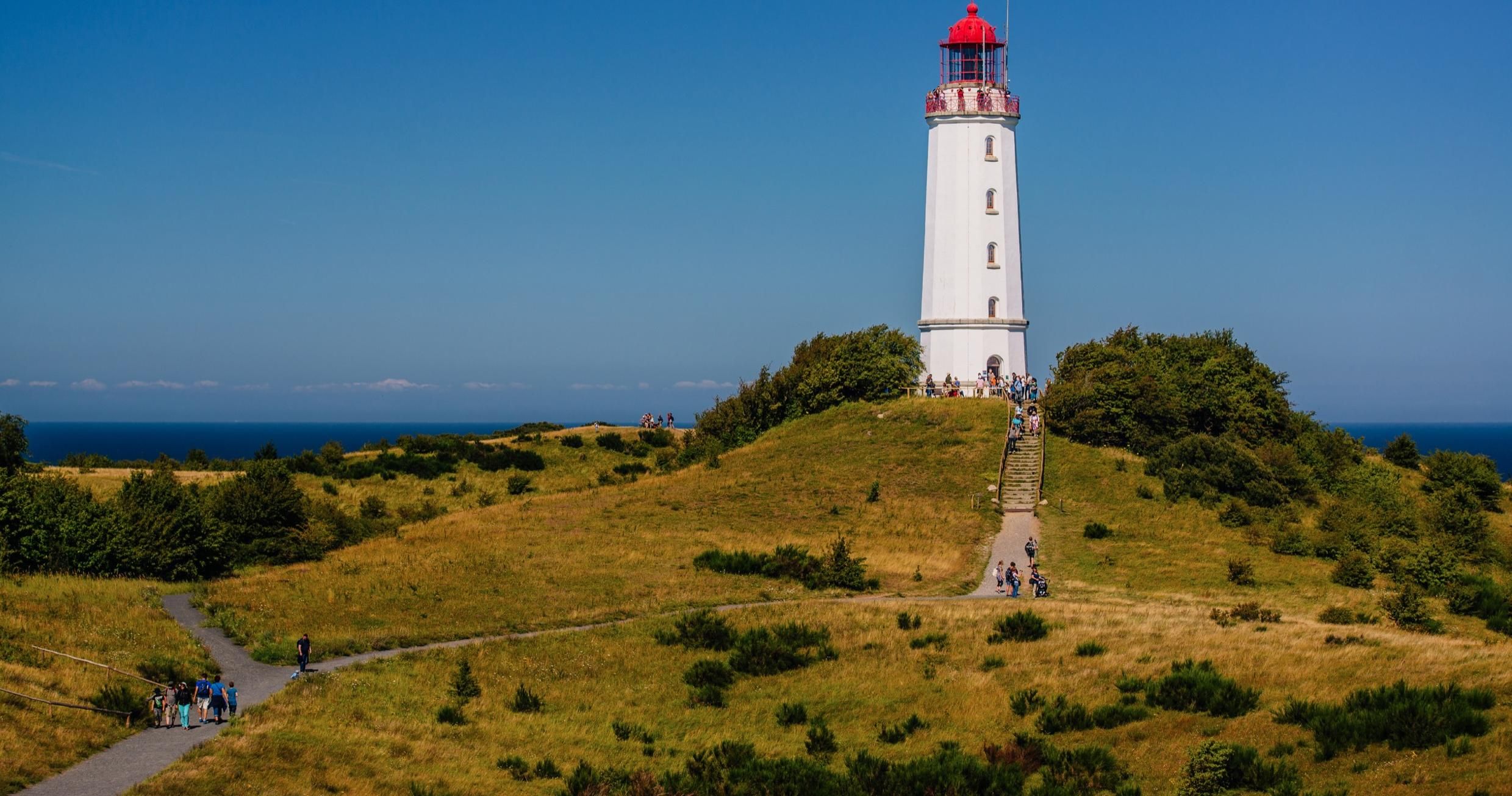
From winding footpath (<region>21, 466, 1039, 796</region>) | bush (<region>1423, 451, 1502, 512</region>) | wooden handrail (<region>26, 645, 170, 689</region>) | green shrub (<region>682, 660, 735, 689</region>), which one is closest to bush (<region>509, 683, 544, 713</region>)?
green shrub (<region>682, 660, 735, 689</region>)

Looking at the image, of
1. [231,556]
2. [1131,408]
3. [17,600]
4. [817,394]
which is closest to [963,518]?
[1131,408]

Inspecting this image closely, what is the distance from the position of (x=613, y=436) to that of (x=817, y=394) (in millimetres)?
13736

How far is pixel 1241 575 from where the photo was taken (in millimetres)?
37406

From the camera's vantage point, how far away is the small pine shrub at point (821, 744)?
2369cm

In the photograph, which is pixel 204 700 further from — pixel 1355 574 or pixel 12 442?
pixel 1355 574

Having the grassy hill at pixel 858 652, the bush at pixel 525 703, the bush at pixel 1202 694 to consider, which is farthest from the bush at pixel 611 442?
the bush at pixel 1202 694

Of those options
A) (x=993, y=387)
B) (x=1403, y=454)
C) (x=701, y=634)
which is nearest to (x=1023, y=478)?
(x=993, y=387)

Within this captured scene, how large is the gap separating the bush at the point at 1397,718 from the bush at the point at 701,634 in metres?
13.2

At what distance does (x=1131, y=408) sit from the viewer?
5381 centimetres

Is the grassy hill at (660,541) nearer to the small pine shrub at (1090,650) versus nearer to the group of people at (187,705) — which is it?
the group of people at (187,705)

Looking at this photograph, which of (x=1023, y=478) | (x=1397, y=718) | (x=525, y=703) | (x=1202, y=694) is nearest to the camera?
(x=1397, y=718)

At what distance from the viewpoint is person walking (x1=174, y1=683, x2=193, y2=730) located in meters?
22.6

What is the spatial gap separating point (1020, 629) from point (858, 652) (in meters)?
4.01

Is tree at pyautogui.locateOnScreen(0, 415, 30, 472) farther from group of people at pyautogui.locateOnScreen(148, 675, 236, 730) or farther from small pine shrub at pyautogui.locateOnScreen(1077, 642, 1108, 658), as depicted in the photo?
small pine shrub at pyautogui.locateOnScreen(1077, 642, 1108, 658)
